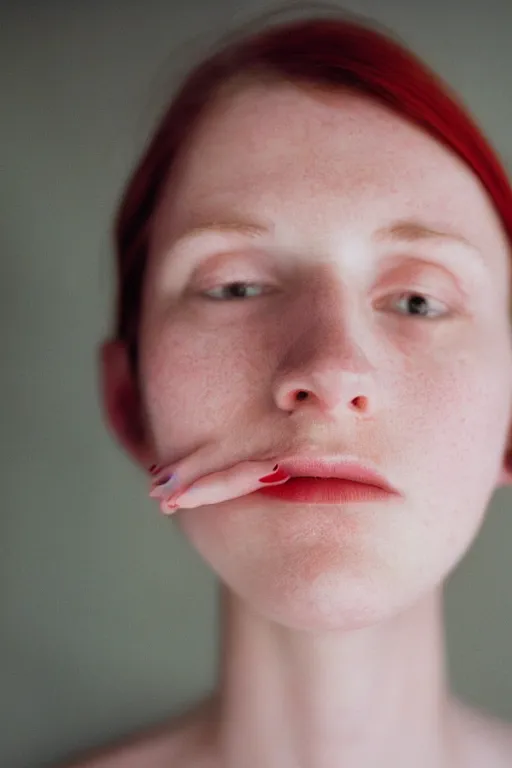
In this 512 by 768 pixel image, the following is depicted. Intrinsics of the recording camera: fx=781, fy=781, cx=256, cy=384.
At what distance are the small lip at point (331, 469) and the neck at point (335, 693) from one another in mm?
144

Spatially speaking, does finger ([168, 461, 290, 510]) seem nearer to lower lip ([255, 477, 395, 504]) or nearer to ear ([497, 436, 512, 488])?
lower lip ([255, 477, 395, 504])

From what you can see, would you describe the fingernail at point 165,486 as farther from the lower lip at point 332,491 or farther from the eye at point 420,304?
the eye at point 420,304

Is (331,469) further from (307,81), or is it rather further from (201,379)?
(307,81)

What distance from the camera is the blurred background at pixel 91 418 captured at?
71cm

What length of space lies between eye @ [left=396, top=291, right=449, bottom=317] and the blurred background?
0.64ft

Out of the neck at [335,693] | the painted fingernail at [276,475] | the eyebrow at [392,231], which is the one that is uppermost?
the eyebrow at [392,231]

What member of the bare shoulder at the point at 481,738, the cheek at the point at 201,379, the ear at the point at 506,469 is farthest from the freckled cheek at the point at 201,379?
the bare shoulder at the point at 481,738

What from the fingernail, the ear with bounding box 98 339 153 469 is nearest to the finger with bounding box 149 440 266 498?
the fingernail

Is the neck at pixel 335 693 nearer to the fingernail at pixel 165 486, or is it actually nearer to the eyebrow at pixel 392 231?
the fingernail at pixel 165 486

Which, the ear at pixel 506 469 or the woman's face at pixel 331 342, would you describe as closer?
the woman's face at pixel 331 342

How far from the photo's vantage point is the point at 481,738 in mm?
679

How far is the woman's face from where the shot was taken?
529mm

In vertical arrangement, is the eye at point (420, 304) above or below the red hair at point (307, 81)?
below

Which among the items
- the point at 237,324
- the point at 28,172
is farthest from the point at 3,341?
the point at 237,324
